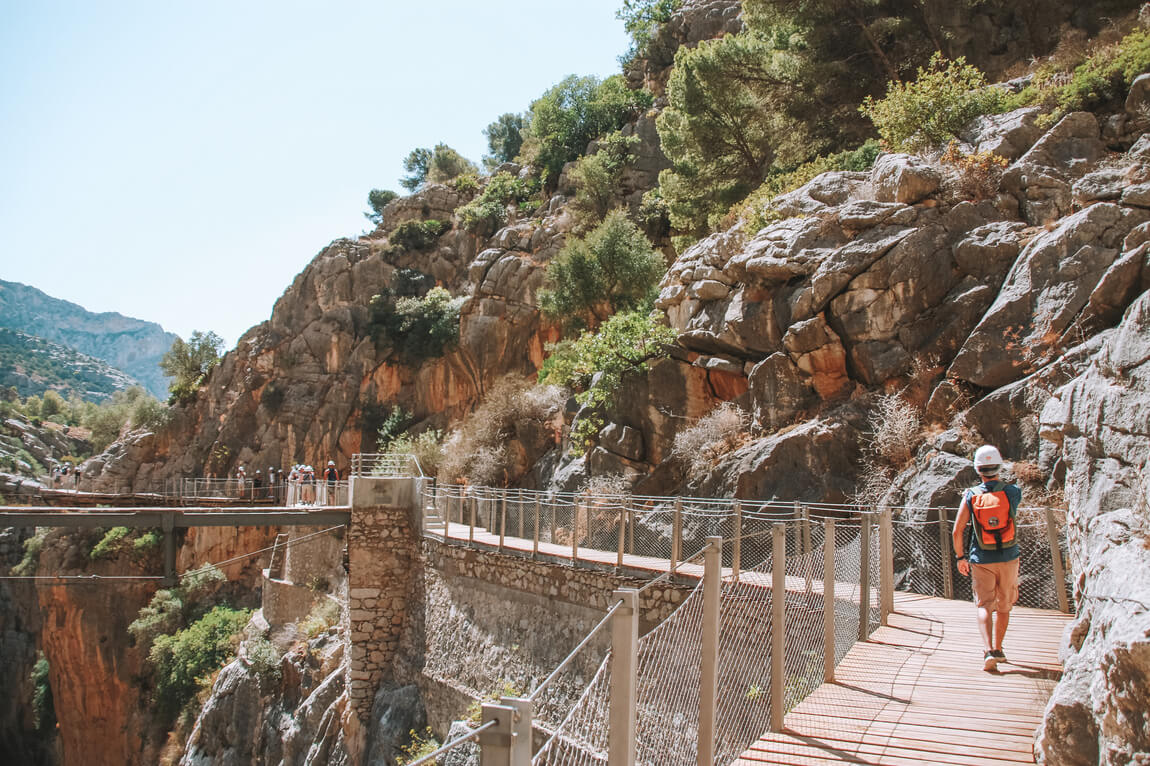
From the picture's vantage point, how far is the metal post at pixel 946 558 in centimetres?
986

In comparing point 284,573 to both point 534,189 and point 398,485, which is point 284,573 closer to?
point 398,485

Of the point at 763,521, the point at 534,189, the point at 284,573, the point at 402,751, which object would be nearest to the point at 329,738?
the point at 402,751

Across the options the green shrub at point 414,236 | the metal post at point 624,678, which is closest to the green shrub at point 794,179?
the metal post at point 624,678

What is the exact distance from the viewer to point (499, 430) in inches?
894

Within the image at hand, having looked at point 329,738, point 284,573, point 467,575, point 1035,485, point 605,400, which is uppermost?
point 605,400

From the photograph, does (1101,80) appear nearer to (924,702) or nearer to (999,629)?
(999,629)

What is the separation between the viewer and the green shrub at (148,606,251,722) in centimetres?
2448

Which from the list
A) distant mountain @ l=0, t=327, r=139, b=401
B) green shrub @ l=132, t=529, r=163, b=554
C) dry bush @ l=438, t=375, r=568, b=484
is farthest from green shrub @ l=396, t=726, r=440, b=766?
distant mountain @ l=0, t=327, r=139, b=401

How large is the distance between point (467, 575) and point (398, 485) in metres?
3.50

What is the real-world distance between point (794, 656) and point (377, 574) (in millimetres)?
11307

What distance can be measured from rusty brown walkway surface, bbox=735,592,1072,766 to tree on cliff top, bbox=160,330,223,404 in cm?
4260

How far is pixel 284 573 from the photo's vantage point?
22422mm

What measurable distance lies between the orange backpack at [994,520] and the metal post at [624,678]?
3.68 meters

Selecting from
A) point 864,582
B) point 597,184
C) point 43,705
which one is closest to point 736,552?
point 864,582
